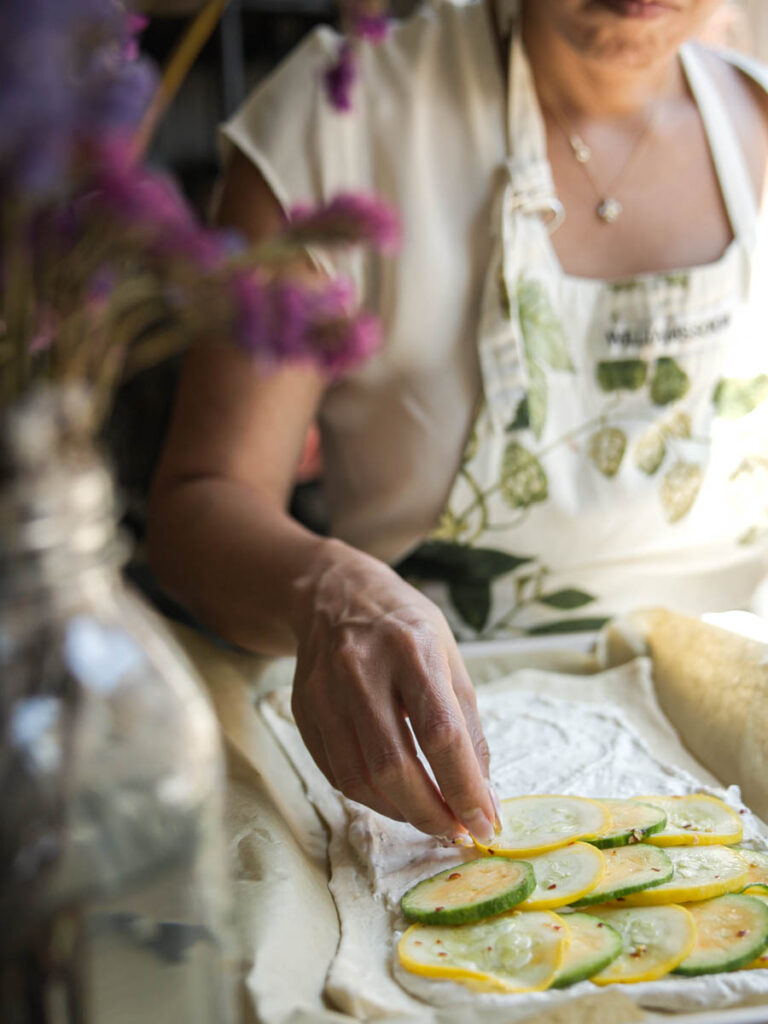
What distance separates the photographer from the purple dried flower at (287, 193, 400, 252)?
0.32 meters

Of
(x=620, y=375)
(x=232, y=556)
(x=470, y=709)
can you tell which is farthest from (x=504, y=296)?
(x=470, y=709)

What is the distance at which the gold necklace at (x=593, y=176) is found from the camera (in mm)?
1245

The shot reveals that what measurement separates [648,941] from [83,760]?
1.29ft

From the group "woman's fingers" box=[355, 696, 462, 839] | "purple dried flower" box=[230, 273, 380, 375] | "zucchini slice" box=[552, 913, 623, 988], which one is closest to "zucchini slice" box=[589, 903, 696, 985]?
"zucchini slice" box=[552, 913, 623, 988]

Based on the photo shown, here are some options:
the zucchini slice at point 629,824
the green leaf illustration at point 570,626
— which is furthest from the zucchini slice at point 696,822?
the green leaf illustration at point 570,626

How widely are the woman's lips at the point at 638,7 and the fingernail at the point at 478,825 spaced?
791 mm

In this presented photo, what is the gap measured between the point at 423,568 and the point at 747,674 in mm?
420

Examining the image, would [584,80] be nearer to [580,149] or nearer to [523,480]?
[580,149]

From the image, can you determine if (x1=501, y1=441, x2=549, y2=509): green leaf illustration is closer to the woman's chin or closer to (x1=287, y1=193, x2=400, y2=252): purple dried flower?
the woman's chin

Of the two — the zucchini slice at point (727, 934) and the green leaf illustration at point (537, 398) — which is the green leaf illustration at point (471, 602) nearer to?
the green leaf illustration at point (537, 398)

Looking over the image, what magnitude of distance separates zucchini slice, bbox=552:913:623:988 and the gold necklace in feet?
2.84

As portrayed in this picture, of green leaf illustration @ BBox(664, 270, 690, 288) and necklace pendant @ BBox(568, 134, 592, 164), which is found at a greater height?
necklace pendant @ BBox(568, 134, 592, 164)

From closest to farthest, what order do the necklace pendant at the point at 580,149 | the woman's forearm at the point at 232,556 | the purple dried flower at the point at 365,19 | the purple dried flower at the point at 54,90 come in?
the purple dried flower at the point at 54,90
the purple dried flower at the point at 365,19
the woman's forearm at the point at 232,556
the necklace pendant at the point at 580,149

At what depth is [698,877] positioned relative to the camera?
67 centimetres
